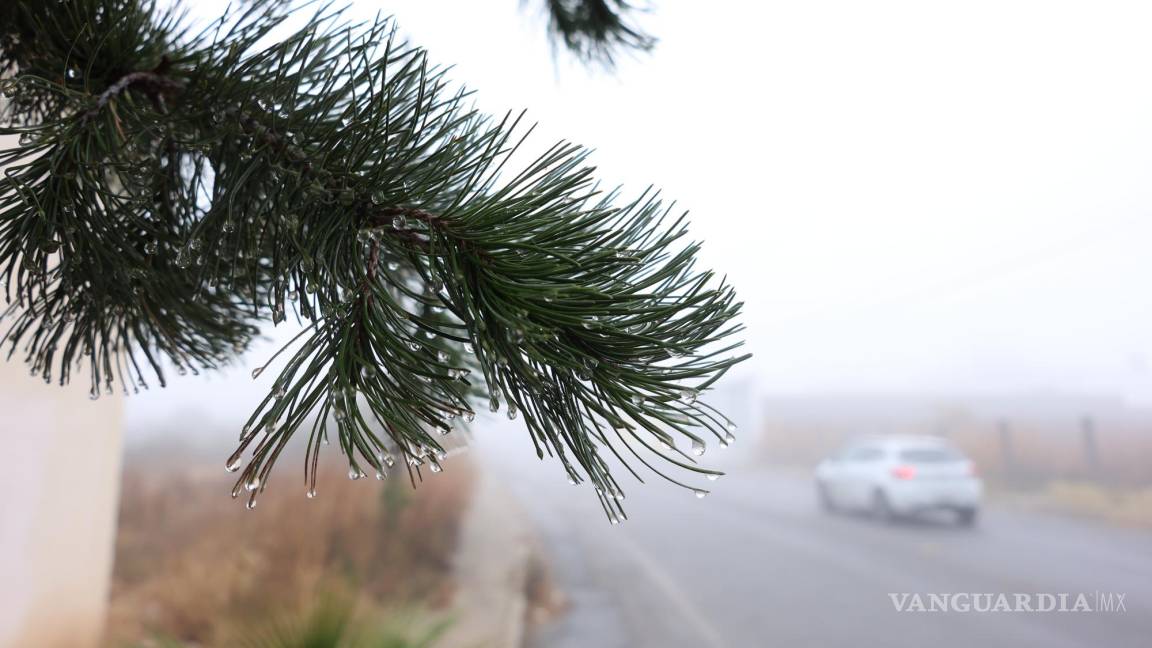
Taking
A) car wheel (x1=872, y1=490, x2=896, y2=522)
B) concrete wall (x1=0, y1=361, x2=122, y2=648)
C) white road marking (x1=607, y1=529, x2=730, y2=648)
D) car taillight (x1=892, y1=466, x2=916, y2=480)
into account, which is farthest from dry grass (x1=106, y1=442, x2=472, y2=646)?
car taillight (x1=892, y1=466, x2=916, y2=480)

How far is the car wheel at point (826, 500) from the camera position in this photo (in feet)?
12.7

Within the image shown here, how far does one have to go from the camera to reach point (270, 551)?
251 cm

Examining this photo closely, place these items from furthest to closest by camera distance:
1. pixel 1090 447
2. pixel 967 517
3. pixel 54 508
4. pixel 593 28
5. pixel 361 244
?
pixel 967 517, pixel 1090 447, pixel 54 508, pixel 593 28, pixel 361 244

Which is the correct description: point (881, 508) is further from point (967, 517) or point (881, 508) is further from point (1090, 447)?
point (1090, 447)

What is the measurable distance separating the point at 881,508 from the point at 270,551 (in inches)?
123

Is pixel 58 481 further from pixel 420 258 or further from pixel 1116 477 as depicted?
pixel 1116 477

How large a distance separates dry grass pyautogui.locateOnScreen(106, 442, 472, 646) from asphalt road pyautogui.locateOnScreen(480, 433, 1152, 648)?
0.65m

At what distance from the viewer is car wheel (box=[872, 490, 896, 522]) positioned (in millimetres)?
3508

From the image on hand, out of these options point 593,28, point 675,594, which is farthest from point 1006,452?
point 593,28

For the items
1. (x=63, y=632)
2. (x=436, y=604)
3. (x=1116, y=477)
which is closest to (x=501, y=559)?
(x=436, y=604)

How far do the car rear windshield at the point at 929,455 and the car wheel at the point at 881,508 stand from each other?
24 centimetres

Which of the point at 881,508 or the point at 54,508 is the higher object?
the point at 54,508

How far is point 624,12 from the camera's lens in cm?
94

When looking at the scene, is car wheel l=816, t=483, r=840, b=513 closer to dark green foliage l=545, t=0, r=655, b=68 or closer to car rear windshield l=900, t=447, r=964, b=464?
car rear windshield l=900, t=447, r=964, b=464
